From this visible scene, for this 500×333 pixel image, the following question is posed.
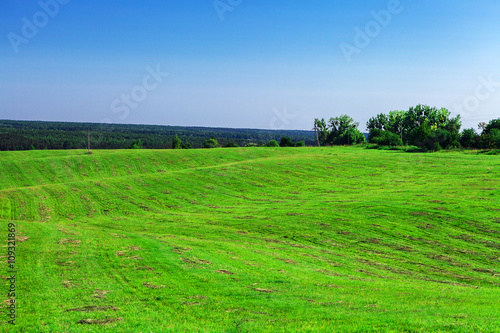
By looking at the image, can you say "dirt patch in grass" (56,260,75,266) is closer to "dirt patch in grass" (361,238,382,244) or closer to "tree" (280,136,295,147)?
"dirt patch in grass" (361,238,382,244)

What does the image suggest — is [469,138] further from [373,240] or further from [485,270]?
[485,270]

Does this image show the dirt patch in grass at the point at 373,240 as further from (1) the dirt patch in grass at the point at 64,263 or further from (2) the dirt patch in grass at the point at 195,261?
(1) the dirt patch in grass at the point at 64,263

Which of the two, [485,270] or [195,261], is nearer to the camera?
[195,261]

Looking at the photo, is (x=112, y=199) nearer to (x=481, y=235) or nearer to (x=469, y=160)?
(x=481, y=235)

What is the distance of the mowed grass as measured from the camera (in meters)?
16.4

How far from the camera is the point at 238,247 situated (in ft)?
109

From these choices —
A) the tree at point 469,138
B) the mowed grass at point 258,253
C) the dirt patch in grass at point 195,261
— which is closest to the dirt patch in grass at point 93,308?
the mowed grass at point 258,253

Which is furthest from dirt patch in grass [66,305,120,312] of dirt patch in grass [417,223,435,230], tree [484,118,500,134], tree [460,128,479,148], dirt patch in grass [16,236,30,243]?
tree [484,118,500,134]

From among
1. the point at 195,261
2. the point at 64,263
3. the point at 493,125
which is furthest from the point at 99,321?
the point at 493,125

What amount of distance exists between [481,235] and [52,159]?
89.6 meters

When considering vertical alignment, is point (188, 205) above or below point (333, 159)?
below

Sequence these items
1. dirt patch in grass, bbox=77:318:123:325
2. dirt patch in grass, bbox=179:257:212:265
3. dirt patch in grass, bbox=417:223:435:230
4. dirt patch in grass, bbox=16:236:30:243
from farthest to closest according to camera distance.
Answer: dirt patch in grass, bbox=417:223:435:230 < dirt patch in grass, bbox=16:236:30:243 < dirt patch in grass, bbox=179:257:212:265 < dirt patch in grass, bbox=77:318:123:325

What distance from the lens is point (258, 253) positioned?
31.2 metres

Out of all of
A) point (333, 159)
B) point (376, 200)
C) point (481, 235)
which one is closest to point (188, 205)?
point (376, 200)
